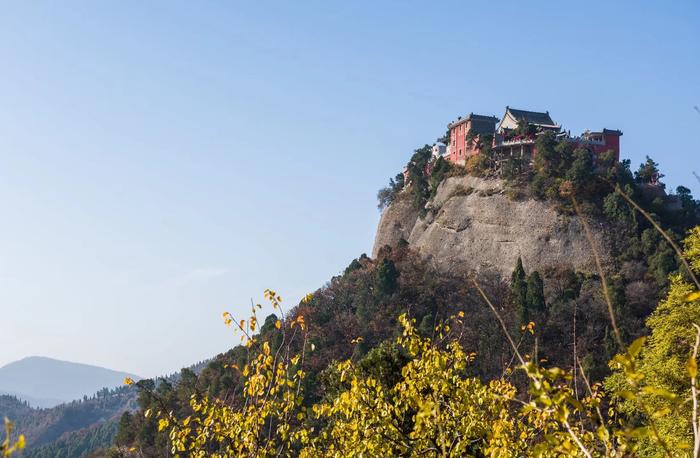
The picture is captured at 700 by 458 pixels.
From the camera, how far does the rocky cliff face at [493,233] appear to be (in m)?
69.7

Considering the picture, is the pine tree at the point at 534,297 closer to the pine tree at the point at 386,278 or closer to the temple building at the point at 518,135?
the pine tree at the point at 386,278

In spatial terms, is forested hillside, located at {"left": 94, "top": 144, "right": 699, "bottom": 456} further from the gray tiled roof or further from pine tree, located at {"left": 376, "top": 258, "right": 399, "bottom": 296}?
the gray tiled roof

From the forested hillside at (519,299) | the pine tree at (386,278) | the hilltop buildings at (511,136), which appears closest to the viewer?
the forested hillside at (519,299)

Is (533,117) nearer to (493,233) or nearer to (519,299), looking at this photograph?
(493,233)

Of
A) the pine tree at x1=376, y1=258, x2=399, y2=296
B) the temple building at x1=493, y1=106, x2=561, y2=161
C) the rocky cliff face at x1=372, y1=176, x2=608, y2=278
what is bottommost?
the pine tree at x1=376, y1=258, x2=399, y2=296

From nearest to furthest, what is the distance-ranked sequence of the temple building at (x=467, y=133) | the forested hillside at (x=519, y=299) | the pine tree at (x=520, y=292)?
the forested hillside at (x=519, y=299)
the pine tree at (x=520, y=292)
the temple building at (x=467, y=133)

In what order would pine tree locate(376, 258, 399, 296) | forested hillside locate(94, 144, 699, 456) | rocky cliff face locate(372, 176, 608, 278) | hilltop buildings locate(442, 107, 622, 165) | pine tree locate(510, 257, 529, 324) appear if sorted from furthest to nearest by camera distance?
hilltop buildings locate(442, 107, 622, 165), rocky cliff face locate(372, 176, 608, 278), pine tree locate(376, 258, 399, 296), pine tree locate(510, 257, 529, 324), forested hillside locate(94, 144, 699, 456)

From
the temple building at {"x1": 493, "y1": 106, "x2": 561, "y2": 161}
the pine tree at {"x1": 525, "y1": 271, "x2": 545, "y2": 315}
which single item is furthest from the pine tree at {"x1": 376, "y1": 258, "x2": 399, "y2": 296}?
the temple building at {"x1": 493, "y1": 106, "x2": 561, "y2": 161}

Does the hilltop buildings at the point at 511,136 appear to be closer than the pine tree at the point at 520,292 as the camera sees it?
No

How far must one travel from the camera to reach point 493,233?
245 ft

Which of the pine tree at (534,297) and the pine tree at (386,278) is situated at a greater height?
the pine tree at (386,278)

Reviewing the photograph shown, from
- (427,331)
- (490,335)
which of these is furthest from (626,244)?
(427,331)

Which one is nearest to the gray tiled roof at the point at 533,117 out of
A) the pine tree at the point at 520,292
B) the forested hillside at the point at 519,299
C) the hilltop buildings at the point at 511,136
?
the hilltop buildings at the point at 511,136

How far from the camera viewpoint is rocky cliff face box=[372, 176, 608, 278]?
2742 inches
